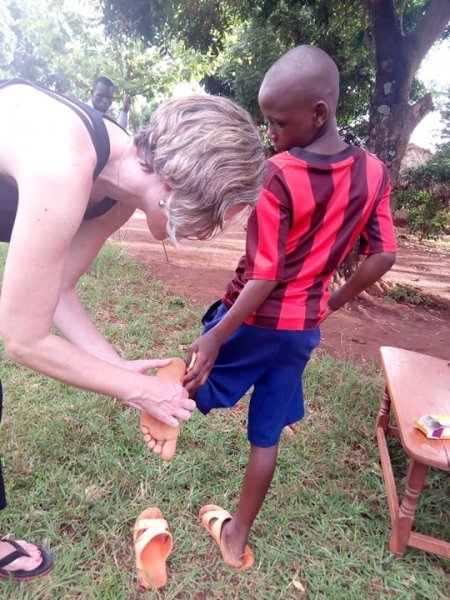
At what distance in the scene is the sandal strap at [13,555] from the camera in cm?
146

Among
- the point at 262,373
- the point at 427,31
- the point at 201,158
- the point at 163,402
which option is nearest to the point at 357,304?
the point at 427,31

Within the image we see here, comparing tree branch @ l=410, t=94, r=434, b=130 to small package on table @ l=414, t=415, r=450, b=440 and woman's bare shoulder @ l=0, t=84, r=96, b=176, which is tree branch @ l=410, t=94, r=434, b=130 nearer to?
small package on table @ l=414, t=415, r=450, b=440

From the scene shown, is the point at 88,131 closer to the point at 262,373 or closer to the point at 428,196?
the point at 262,373

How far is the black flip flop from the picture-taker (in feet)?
4.76

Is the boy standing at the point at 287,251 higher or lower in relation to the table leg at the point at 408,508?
higher

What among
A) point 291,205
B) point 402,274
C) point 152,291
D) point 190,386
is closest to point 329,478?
point 190,386

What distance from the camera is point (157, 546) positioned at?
153cm

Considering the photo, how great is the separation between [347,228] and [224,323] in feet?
1.56

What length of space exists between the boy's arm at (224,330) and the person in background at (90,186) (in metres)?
0.22

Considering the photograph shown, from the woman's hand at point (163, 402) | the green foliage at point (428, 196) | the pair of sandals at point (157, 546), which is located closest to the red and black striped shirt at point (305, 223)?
the woman's hand at point (163, 402)

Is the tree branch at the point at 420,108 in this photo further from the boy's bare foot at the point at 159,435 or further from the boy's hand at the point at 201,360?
the boy's bare foot at the point at 159,435

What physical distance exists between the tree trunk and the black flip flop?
4193mm

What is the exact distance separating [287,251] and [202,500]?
1.07 meters

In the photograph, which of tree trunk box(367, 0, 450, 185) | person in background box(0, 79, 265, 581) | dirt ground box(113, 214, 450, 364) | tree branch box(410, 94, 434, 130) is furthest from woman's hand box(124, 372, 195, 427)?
tree branch box(410, 94, 434, 130)
